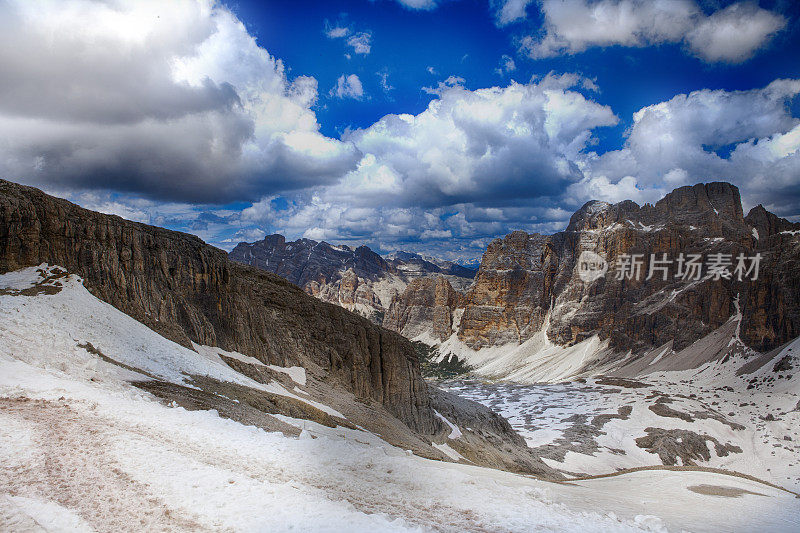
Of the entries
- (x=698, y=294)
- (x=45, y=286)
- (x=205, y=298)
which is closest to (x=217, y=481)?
(x=45, y=286)

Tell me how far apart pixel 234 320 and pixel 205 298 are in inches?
115

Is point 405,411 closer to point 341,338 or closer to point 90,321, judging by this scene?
point 341,338

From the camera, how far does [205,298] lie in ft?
120

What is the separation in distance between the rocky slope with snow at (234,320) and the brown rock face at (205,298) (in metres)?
0.09

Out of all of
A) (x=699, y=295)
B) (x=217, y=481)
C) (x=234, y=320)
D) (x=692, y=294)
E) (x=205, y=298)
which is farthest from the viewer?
(x=692, y=294)

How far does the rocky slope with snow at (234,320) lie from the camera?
86.4ft

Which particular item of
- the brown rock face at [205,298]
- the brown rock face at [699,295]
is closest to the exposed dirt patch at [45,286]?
the brown rock face at [205,298]

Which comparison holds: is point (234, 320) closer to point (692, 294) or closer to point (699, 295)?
point (699, 295)

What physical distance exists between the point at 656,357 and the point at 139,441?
16965cm

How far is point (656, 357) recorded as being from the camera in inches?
5955

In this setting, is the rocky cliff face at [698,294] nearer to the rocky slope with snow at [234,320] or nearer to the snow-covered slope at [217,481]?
the rocky slope with snow at [234,320]

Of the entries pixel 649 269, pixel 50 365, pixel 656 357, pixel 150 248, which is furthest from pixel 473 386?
pixel 50 365

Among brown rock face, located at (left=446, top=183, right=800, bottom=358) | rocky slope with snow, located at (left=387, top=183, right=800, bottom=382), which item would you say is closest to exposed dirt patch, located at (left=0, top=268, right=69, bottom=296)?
rocky slope with snow, located at (left=387, top=183, right=800, bottom=382)

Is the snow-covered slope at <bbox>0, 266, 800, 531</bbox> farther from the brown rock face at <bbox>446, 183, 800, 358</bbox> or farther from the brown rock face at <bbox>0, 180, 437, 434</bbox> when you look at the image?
the brown rock face at <bbox>446, 183, 800, 358</bbox>
